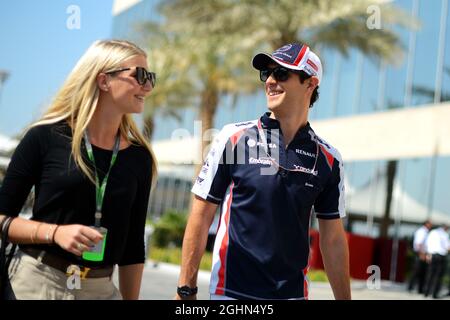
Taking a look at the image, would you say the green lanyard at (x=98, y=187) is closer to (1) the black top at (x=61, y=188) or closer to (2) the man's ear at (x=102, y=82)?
(1) the black top at (x=61, y=188)

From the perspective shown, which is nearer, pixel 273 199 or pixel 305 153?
pixel 273 199

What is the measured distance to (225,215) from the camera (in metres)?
2.99

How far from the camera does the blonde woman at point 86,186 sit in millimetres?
2762

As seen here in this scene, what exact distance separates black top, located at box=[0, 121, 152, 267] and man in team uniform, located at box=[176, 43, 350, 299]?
0.31 metres

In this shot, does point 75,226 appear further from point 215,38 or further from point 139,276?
point 215,38

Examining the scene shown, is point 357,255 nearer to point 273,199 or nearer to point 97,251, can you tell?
point 273,199

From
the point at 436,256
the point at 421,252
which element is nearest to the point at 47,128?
the point at 436,256

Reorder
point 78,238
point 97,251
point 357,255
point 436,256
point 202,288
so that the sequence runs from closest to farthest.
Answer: point 78,238 < point 97,251 < point 202,288 < point 436,256 < point 357,255

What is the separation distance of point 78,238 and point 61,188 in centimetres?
34

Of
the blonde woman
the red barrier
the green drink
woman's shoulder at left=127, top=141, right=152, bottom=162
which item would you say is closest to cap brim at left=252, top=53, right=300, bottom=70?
the blonde woman

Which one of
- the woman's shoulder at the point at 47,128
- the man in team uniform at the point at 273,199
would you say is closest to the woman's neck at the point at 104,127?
the woman's shoulder at the point at 47,128

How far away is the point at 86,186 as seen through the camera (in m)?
2.85
